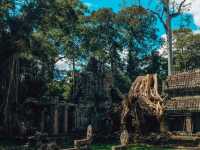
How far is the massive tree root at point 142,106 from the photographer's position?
2630 cm

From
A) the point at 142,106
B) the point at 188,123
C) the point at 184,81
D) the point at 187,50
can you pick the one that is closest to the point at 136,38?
the point at 187,50

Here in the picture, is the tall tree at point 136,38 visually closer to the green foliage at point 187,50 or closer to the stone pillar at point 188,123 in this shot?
the green foliage at point 187,50

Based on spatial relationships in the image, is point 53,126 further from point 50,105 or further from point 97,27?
point 97,27

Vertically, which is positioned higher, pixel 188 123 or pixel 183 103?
pixel 183 103

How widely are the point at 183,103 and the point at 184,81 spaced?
7.95 feet

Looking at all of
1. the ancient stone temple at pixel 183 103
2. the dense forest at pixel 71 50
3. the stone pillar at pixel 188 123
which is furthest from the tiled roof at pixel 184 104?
the dense forest at pixel 71 50

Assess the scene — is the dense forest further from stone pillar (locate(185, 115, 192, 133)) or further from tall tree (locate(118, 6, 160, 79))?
stone pillar (locate(185, 115, 192, 133))

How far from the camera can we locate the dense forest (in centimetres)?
2928

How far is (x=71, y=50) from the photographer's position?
4534 centimetres

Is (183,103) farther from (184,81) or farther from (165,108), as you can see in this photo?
(165,108)

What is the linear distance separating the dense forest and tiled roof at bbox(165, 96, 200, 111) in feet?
19.0

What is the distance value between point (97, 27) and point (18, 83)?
21.4m

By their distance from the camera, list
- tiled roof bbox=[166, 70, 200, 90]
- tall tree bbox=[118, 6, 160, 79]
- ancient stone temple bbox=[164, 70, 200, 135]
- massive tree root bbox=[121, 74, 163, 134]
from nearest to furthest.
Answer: massive tree root bbox=[121, 74, 163, 134]
ancient stone temple bbox=[164, 70, 200, 135]
tiled roof bbox=[166, 70, 200, 90]
tall tree bbox=[118, 6, 160, 79]

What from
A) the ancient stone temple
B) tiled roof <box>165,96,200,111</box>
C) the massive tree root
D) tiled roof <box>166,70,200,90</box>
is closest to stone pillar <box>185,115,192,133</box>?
the ancient stone temple
